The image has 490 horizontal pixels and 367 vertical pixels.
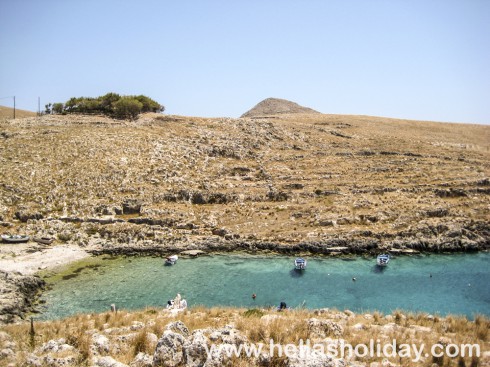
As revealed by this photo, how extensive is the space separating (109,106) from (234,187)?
53467 mm

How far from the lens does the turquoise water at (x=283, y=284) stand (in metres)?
36.3

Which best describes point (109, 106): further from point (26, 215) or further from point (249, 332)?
point (249, 332)

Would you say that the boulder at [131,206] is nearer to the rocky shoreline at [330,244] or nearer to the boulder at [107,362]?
the rocky shoreline at [330,244]

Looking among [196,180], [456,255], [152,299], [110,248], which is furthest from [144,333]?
[196,180]

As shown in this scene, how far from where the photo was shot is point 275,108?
154000mm

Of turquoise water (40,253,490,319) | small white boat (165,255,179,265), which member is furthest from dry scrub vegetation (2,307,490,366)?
small white boat (165,255,179,265)

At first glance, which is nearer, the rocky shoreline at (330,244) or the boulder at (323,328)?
the boulder at (323,328)

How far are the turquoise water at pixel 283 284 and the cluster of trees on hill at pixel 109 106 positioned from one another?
6042 centimetres

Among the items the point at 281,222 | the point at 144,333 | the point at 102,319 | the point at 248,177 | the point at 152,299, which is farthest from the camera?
the point at 248,177

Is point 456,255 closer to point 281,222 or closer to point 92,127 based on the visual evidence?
point 281,222

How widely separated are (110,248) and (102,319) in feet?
109

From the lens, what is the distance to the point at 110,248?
168ft

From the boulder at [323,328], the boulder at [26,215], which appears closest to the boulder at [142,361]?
the boulder at [323,328]

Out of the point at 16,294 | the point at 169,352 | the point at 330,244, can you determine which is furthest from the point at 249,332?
the point at 330,244
